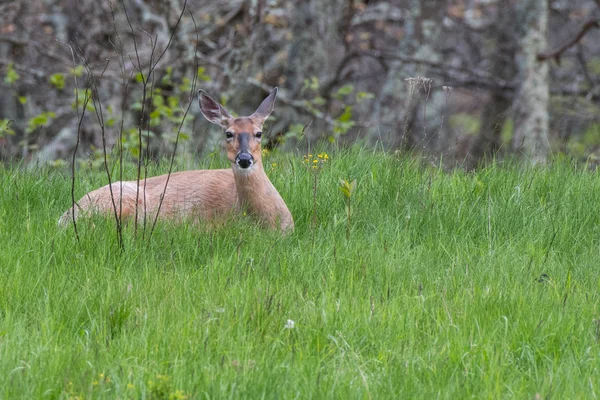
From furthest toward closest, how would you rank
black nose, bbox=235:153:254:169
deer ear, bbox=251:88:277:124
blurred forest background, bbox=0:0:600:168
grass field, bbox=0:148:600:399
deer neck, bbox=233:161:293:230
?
blurred forest background, bbox=0:0:600:168
deer ear, bbox=251:88:277:124
black nose, bbox=235:153:254:169
deer neck, bbox=233:161:293:230
grass field, bbox=0:148:600:399

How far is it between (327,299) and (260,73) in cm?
931

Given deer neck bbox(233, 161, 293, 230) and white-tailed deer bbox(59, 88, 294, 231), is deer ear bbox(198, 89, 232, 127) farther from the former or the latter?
deer neck bbox(233, 161, 293, 230)

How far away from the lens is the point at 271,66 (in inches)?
577

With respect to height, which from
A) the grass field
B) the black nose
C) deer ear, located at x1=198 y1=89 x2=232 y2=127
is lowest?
the grass field

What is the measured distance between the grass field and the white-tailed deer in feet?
0.73

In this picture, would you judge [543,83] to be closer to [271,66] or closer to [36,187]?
[271,66]

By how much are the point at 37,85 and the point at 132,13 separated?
1821 millimetres

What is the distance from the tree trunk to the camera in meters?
11.2

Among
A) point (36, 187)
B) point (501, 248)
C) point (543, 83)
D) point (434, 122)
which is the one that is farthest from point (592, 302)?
point (434, 122)

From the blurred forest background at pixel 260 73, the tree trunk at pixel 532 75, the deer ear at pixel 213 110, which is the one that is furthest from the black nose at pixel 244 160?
the tree trunk at pixel 532 75

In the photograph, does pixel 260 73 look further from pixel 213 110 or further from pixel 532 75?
pixel 213 110

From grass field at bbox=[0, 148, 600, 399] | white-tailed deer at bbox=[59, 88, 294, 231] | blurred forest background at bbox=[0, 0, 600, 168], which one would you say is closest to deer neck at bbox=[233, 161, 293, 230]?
white-tailed deer at bbox=[59, 88, 294, 231]

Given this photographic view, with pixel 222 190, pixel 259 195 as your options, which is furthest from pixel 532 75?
pixel 259 195

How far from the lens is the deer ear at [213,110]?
7156mm
